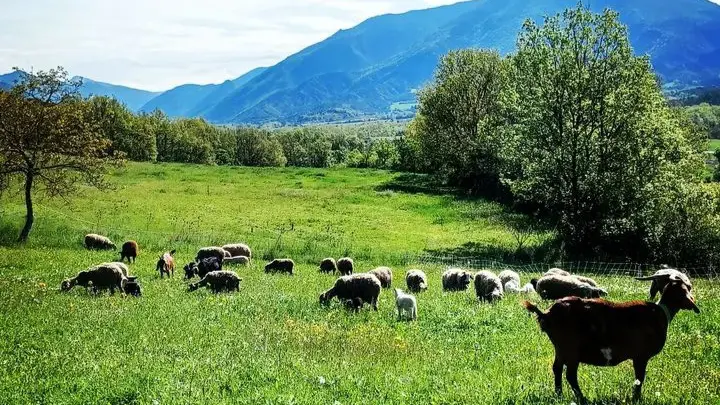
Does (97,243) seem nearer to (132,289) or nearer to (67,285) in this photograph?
(67,285)

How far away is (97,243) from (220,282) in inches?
675

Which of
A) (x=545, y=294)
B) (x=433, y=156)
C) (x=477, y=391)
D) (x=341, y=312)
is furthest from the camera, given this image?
(x=433, y=156)

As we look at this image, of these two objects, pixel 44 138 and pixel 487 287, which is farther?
pixel 44 138

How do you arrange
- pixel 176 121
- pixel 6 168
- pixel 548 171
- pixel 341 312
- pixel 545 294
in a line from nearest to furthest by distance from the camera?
pixel 341 312
pixel 545 294
pixel 6 168
pixel 548 171
pixel 176 121

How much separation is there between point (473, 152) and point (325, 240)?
32.4 m

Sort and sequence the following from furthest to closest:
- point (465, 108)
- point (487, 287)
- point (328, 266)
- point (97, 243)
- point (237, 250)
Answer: point (465, 108), point (97, 243), point (237, 250), point (328, 266), point (487, 287)

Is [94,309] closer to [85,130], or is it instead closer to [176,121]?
[85,130]

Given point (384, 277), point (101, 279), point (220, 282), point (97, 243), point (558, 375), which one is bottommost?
point (97, 243)

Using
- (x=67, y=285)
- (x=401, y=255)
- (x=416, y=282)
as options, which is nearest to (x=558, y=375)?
(x=416, y=282)

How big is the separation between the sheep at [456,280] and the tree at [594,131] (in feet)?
54.8

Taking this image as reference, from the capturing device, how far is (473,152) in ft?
235

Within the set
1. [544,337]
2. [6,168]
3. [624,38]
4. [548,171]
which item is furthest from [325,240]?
[544,337]

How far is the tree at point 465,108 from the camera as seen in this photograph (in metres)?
73.5

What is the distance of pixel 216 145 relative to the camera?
148 meters
